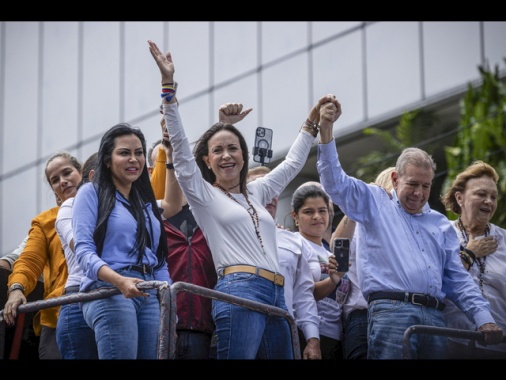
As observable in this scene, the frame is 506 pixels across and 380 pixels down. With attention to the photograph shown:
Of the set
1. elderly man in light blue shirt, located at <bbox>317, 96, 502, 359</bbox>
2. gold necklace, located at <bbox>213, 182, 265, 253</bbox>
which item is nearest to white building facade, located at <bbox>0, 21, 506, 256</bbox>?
elderly man in light blue shirt, located at <bbox>317, 96, 502, 359</bbox>

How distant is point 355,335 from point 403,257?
67 centimetres

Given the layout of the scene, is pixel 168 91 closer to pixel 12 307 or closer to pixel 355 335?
pixel 12 307

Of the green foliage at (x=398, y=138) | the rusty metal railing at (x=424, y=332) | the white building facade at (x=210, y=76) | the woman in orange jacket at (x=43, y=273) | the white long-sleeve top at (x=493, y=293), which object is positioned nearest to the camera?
the rusty metal railing at (x=424, y=332)

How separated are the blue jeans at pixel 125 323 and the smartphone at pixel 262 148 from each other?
159 cm

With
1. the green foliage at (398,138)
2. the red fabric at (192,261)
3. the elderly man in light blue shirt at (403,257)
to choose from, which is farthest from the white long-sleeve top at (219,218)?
the green foliage at (398,138)

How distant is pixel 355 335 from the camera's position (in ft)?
28.0

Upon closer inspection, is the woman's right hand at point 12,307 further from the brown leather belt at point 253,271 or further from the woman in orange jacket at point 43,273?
the brown leather belt at point 253,271

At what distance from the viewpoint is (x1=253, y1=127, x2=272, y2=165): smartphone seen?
8.79 metres

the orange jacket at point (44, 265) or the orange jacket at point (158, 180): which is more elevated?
the orange jacket at point (158, 180)

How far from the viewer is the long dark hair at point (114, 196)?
7562 mm

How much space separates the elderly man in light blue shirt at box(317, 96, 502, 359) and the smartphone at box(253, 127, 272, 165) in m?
0.64

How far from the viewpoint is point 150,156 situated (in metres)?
9.26

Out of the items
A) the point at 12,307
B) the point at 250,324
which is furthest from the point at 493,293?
the point at 12,307

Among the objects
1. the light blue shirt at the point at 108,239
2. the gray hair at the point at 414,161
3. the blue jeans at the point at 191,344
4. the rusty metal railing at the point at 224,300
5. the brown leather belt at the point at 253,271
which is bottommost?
the blue jeans at the point at 191,344
